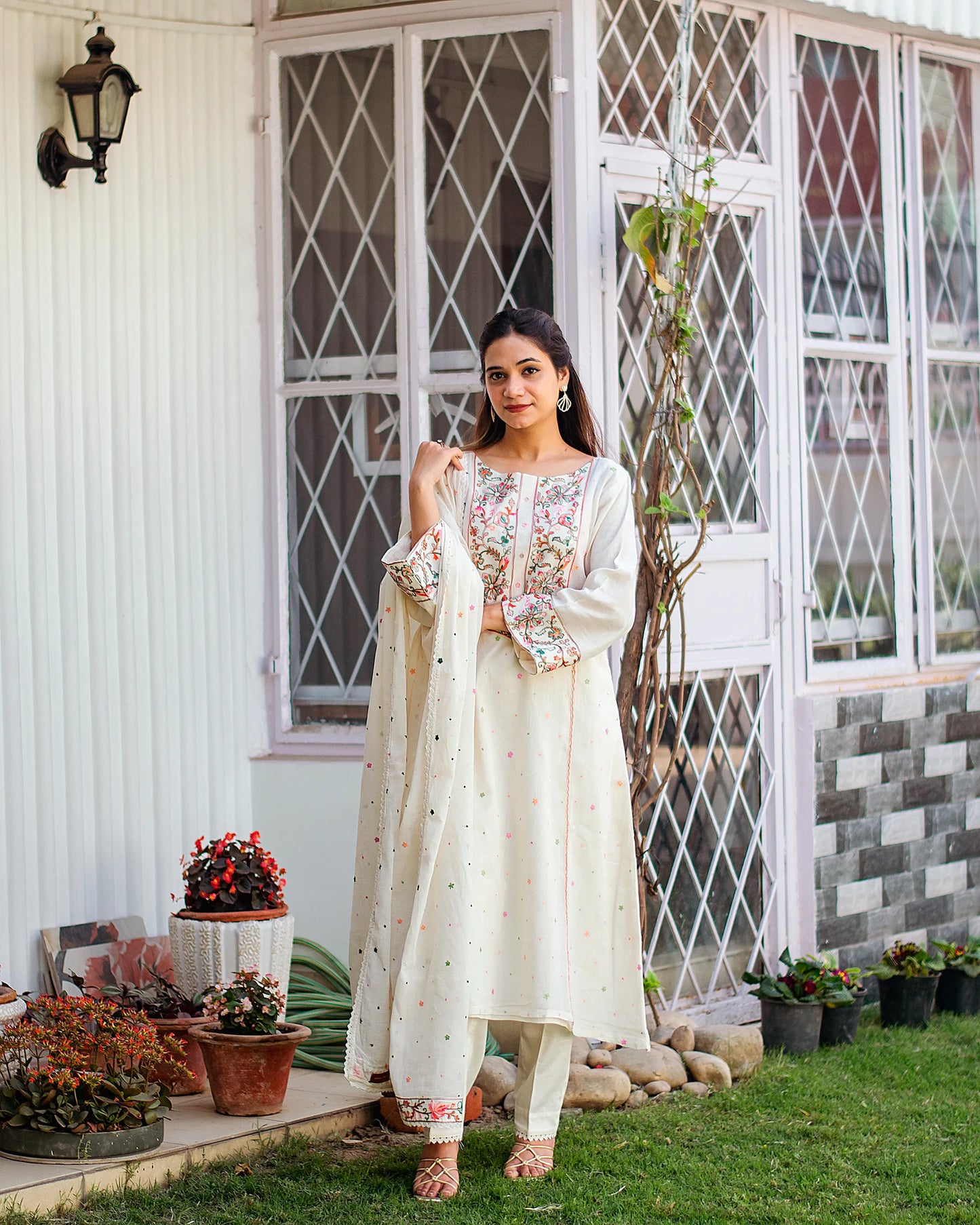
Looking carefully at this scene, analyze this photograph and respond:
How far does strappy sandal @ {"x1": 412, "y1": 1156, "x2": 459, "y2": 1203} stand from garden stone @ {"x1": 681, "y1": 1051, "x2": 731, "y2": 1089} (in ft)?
3.43

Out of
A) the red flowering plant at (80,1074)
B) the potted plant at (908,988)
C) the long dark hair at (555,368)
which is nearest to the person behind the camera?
the red flowering plant at (80,1074)

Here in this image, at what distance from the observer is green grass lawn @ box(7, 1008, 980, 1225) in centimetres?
327

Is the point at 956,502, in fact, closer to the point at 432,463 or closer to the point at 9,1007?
the point at 432,463

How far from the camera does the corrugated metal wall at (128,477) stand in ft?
14.3

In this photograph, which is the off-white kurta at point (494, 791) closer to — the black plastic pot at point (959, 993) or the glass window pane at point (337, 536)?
the glass window pane at point (337, 536)

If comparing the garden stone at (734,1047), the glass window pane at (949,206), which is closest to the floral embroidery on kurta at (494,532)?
the garden stone at (734,1047)

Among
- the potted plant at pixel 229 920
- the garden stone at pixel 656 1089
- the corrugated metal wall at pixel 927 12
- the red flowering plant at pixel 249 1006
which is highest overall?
the corrugated metal wall at pixel 927 12

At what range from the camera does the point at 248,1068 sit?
12.1 feet

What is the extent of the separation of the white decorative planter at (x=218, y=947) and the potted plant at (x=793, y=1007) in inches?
56.4

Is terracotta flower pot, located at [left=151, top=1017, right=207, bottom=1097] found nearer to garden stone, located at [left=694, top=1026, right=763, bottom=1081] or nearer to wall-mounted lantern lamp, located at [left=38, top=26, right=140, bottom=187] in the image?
garden stone, located at [left=694, top=1026, right=763, bottom=1081]

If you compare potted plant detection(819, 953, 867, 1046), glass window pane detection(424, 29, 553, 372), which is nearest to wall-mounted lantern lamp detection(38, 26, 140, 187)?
glass window pane detection(424, 29, 553, 372)

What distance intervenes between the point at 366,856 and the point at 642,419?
1.78 metres

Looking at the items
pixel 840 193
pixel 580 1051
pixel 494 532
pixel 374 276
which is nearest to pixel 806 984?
pixel 580 1051

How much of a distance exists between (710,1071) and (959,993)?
1.26m
